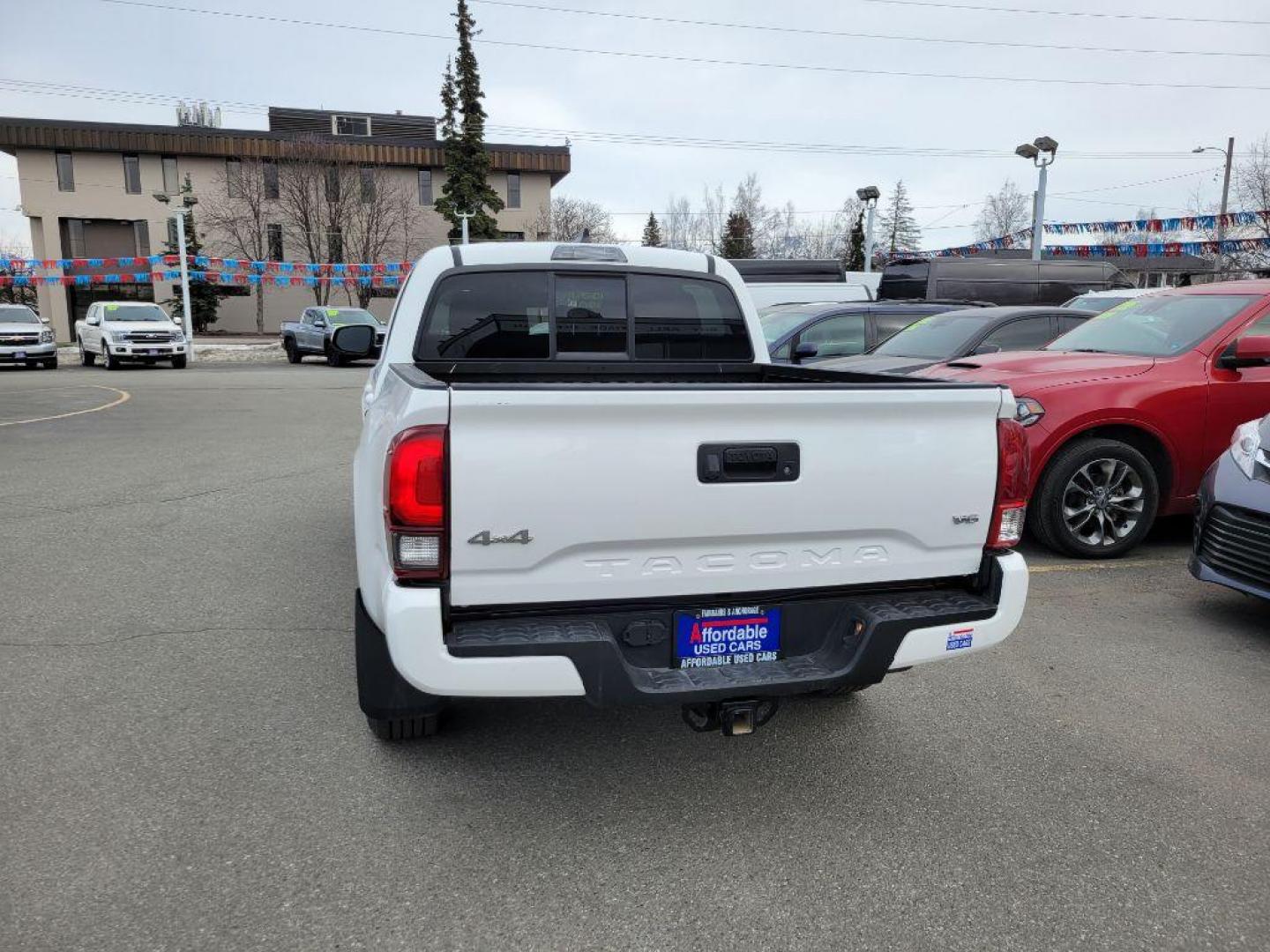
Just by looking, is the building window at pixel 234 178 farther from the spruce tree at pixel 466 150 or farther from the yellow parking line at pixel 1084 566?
the yellow parking line at pixel 1084 566

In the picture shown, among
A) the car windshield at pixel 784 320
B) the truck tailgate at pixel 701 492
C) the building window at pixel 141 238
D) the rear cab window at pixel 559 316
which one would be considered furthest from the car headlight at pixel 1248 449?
the building window at pixel 141 238

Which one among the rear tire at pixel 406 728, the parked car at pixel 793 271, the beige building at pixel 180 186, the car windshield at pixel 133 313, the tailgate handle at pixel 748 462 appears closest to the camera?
the tailgate handle at pixel 748 462

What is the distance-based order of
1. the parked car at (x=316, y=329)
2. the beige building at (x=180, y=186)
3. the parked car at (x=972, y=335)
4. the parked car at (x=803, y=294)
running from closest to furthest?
the parked car at (x=972, y=335) → the parked car at (x=803, y=294) → the parked car at (x=316, y=329) → the beige building at (x=180, y=186)

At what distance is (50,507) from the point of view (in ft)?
24.1

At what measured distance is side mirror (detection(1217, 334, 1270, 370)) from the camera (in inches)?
211

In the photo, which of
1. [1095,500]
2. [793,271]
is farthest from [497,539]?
[793,271]

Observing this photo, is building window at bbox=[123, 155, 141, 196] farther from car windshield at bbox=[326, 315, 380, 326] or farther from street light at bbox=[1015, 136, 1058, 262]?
street light at bbox=[1015, 136, 1058, 262]

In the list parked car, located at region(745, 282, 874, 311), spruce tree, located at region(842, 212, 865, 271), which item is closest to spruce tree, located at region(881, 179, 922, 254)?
spruce tree, located at region(842, 212, 865, 271)

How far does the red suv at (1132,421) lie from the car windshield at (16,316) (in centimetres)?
2589

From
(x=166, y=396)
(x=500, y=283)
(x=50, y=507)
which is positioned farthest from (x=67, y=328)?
(x=500, y=283)

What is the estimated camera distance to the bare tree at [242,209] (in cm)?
4603

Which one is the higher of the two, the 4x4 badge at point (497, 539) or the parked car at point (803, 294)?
the parked car at point (803, 294)

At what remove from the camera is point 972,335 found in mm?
8383

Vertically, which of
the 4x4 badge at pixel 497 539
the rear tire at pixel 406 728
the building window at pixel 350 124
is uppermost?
the building window at pixel 350 124
